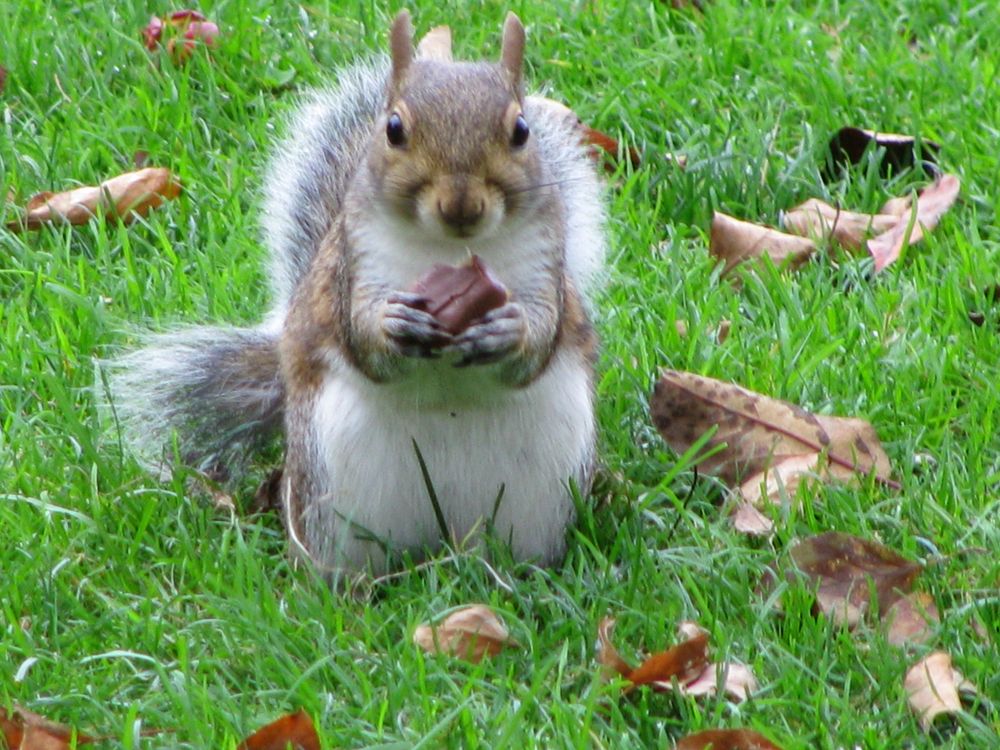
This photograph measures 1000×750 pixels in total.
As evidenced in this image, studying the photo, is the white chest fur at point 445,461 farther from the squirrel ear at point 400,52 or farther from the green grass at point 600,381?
the squirrel ear at point 400,52

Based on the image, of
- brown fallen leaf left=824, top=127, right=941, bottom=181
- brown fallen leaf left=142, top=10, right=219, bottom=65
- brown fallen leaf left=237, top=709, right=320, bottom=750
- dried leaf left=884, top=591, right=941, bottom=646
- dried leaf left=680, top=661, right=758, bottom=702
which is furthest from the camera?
brown fallen leaf left=142, top=10, right=219, bottom=65

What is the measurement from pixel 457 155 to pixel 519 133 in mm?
116

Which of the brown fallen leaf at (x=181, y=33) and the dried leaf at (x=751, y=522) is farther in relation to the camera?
the brown fallen leaf at (x=181, y=33)

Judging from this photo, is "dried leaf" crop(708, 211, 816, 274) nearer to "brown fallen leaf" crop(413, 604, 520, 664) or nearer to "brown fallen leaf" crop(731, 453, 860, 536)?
"brown fallen leaf" crop(731, 453, 860, 536)

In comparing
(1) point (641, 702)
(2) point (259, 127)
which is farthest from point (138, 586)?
(2) point (259, 127)

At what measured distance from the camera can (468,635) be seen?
2.05m

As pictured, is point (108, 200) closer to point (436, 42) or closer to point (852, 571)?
point (436, 42)

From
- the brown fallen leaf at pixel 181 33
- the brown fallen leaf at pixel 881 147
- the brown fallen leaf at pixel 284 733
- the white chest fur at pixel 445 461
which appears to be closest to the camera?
the brown fallen leaf at pixel 284 733

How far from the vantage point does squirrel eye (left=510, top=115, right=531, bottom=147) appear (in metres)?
2.11

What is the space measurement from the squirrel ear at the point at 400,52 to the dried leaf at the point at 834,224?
98 cm

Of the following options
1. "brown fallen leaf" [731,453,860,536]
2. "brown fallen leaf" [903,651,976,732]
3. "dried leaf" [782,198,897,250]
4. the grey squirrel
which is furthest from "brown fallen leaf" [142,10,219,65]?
"brown fallen leaf" [903,651,976,732]

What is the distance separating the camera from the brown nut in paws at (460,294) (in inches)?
81.7

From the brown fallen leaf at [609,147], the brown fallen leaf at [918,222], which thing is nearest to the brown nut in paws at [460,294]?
the brown fallen leaf at [918,222]

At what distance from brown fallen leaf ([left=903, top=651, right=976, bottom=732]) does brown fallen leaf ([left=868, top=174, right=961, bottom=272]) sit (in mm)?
1060
